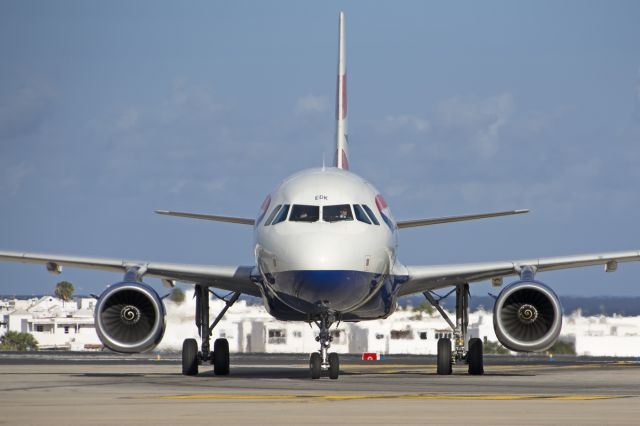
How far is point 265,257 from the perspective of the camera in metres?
29.2

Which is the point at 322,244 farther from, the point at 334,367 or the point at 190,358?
the point at 190,358

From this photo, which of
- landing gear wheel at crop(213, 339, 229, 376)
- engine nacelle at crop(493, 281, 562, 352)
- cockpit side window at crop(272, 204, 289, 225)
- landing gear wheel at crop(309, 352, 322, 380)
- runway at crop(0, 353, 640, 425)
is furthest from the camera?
landing gear wheel at crop(213, 339, 229, 376)

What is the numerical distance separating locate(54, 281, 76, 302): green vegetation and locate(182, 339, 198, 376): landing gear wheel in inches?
4938

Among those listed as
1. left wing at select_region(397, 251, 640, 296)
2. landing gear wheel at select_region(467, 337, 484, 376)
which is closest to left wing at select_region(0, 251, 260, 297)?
left wing at select_region(397, 251, 640, 296)

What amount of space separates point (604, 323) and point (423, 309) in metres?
33.3

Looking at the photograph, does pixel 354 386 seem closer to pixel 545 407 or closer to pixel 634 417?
pixel 545 407

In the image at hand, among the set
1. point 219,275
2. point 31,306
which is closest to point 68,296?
point 31,306

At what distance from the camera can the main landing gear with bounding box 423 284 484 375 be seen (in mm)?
33844

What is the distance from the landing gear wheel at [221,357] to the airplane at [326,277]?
0.08 feet

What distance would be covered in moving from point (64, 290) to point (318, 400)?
5475 inches

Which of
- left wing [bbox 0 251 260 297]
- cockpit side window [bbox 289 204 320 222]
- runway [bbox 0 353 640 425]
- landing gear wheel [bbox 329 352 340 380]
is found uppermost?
cockpit side window [bbox 289 204 320 222]

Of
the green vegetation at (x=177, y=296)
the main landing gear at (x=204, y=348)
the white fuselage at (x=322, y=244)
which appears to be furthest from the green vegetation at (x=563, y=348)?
the white fuselage at (x=322, y=244)

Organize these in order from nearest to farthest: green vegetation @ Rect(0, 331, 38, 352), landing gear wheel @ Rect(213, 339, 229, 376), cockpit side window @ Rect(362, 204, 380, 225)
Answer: cockpit side window @ Rect(362, 204, 380, 225)
landing gear wheel @ Rect(213, 339, 229, 376)
green vegetation @ Rect(0, 331, 38, 352)

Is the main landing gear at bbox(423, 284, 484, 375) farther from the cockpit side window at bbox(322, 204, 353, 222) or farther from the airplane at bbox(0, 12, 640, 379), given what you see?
the cockpit side window at bbox(322, 204, 353, 222)
